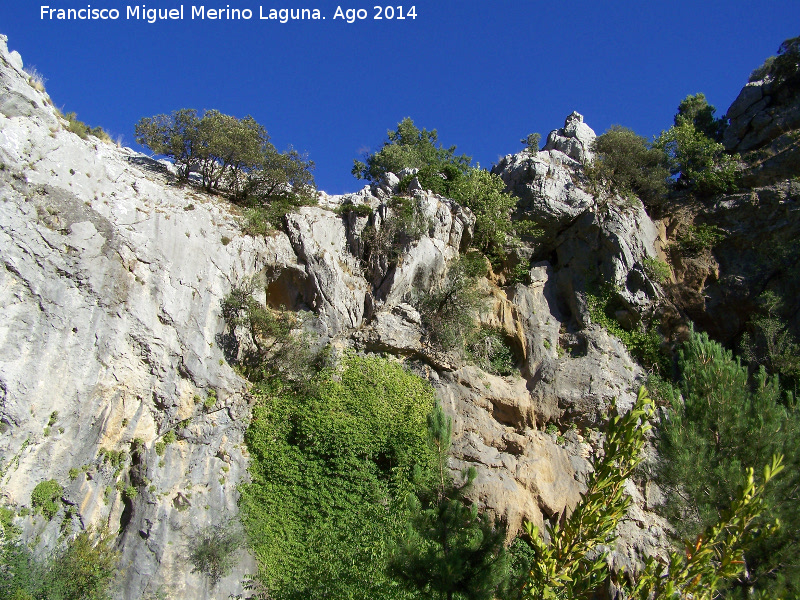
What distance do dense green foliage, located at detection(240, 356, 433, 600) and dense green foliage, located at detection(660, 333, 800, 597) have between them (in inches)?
203

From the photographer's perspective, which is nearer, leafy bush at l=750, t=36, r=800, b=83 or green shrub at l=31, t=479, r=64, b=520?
green shrub at l=31, t=479, r=64, b=520

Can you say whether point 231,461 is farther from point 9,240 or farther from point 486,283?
point 486,283

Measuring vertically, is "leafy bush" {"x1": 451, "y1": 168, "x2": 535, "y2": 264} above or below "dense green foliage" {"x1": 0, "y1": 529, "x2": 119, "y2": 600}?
above

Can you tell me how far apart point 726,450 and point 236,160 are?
52.4 ft

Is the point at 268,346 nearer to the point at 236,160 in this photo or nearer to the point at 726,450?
the point at 236,160

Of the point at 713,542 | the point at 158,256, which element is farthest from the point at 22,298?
the point at 713,542

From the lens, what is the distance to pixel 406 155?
27984mm

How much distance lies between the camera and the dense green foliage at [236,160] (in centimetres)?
1836

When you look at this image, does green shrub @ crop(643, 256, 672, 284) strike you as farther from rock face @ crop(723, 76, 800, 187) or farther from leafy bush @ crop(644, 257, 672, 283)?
rock face @ crop(723, 76, 800, 187)

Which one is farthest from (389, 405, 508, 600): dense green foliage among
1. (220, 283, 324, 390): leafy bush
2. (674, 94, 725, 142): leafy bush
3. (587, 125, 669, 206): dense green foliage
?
(674, 94, 725, 142): leafy bush

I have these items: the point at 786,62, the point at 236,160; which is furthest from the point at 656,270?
the point at 236,160

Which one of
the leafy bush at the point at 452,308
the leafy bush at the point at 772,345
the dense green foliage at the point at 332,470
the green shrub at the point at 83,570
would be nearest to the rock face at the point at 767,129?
the leafy bush at the point at 772,345

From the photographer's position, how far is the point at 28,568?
34.7ft

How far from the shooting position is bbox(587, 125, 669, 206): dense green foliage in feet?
72.1
